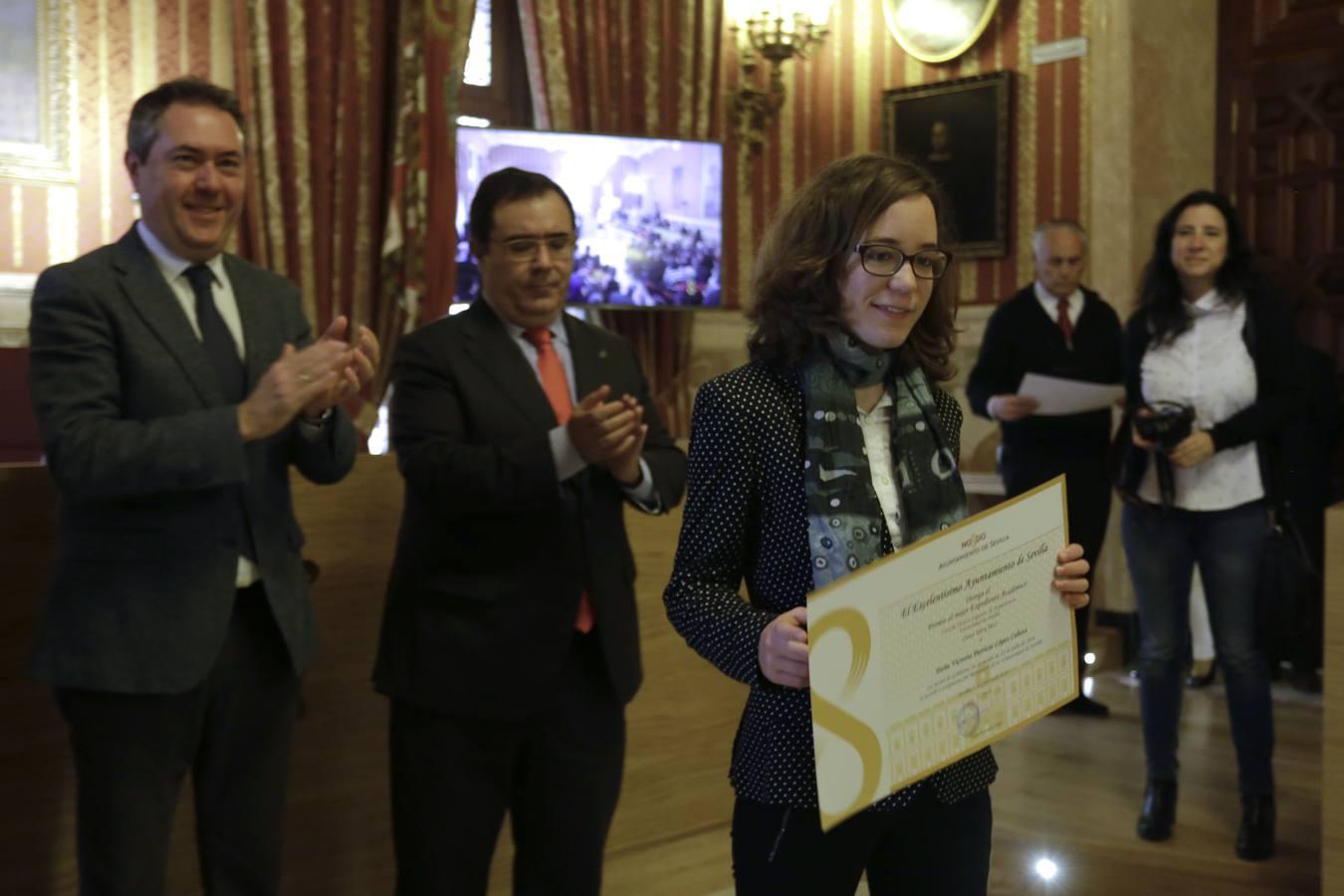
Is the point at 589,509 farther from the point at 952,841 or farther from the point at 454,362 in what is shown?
the point at 952,841

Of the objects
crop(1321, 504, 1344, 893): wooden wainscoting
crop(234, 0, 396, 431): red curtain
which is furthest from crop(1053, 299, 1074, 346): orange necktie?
crop(234, 0, 396, 431): red curtain

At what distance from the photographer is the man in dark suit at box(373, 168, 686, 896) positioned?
2.25m

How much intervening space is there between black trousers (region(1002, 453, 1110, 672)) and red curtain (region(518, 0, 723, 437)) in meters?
2.08

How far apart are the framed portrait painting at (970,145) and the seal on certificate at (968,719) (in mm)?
5188

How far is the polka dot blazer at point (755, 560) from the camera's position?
59.9 inches

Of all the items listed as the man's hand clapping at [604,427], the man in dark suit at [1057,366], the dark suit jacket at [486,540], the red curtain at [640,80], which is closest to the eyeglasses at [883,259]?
the man's hand clapping at [604,427]

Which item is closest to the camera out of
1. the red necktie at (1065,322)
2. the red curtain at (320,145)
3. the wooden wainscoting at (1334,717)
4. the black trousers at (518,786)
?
the black trousers at (518,786)

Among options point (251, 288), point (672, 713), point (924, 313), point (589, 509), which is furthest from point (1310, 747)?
point (251, 288)

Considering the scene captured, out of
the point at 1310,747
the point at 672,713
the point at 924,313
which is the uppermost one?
the point at 924,313

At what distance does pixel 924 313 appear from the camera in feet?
5.60

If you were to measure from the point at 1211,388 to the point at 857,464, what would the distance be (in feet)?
7.46

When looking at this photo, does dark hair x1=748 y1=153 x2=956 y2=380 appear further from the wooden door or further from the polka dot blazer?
the wooden door

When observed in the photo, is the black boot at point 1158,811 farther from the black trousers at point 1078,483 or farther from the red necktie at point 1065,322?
the red necktie at point 1065,322

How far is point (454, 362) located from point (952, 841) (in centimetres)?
115
